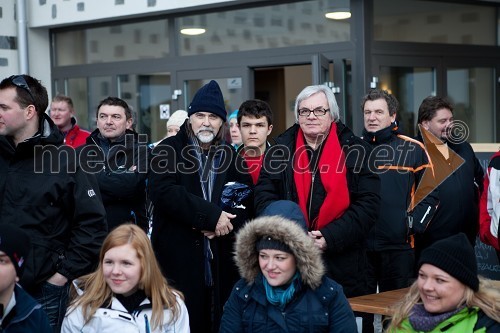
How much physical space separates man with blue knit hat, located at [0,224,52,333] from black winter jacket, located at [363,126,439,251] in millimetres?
2538

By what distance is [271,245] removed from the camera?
374 cm

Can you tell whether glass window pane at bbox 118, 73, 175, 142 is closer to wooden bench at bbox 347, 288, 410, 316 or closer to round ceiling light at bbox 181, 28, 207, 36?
round ceiling light at bbox 181, 28, 207, 36

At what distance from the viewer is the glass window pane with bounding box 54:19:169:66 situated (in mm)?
10297

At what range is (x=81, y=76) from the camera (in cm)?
1110

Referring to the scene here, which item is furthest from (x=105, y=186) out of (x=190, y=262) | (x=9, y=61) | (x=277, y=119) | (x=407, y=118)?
(x=277, y=119)

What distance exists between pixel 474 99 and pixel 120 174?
5928 mm

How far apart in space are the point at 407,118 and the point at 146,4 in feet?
11.6

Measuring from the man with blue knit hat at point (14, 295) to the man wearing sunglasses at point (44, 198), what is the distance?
31 cm

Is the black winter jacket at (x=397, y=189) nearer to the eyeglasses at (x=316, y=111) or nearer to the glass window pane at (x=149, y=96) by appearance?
the eyeglasses at (x=316, y=111)

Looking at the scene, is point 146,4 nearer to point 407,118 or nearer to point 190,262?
point 407,118

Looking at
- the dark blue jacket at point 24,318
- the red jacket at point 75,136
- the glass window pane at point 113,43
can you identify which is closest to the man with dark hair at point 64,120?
the red jacket at point 75,136

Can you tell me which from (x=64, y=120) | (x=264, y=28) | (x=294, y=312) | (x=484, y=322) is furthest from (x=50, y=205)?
(x=264, y=28)

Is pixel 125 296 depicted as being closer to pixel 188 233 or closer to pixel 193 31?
pixel 188 233

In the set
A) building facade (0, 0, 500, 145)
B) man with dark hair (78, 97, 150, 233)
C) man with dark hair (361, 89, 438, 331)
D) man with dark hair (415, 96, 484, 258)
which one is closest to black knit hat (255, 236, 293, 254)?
man with dark hair (361, 89, 438, 331)
